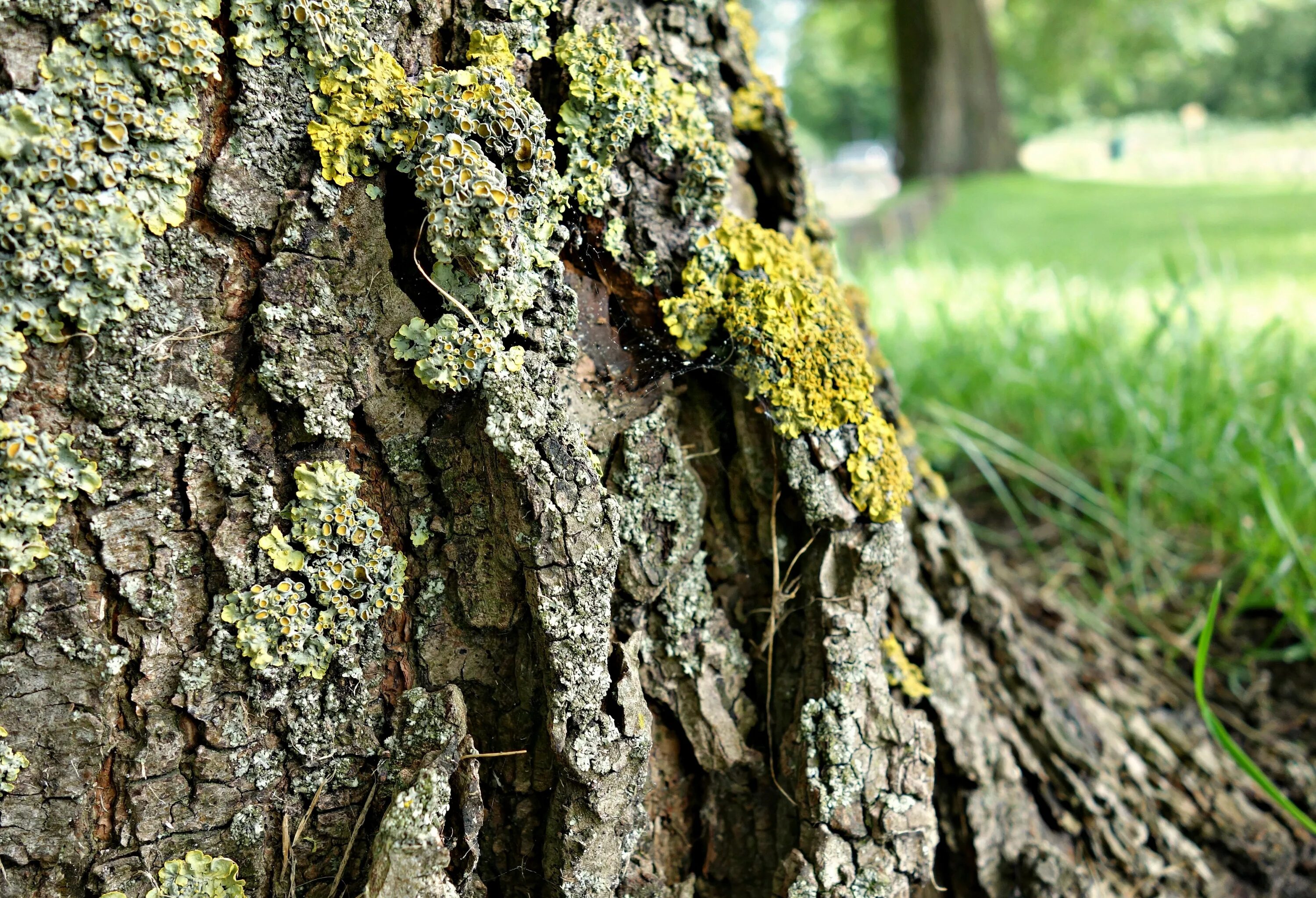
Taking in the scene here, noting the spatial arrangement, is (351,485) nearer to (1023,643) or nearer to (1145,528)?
(1023,643)

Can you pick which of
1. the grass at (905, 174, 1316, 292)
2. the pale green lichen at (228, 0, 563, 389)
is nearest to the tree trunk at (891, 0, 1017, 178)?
the grass at (905, 174, 1316, 292)

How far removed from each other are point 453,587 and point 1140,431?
1845 millimetres

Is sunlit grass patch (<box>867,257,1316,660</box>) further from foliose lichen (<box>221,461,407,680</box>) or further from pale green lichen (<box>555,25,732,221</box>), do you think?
foliose lichen (<box>221,461,407,680</box>)

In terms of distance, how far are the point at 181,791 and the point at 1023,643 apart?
4.26 ft

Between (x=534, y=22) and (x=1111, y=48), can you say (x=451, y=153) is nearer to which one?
(x=534, y=22)

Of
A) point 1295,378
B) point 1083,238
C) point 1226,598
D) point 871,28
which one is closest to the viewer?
point 1226,598

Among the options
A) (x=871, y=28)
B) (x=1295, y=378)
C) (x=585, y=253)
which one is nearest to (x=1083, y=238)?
(x=1295, y=378)

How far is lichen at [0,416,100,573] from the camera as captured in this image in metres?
→ 0.78

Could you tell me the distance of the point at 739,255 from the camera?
1.10 m

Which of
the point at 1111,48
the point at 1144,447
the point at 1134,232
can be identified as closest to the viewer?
the point at 1144,447

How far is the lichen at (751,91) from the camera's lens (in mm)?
1229

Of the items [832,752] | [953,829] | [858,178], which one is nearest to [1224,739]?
[953,829]

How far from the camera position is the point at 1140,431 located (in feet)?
6.88

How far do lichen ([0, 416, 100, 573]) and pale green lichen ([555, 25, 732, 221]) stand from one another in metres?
0.59
